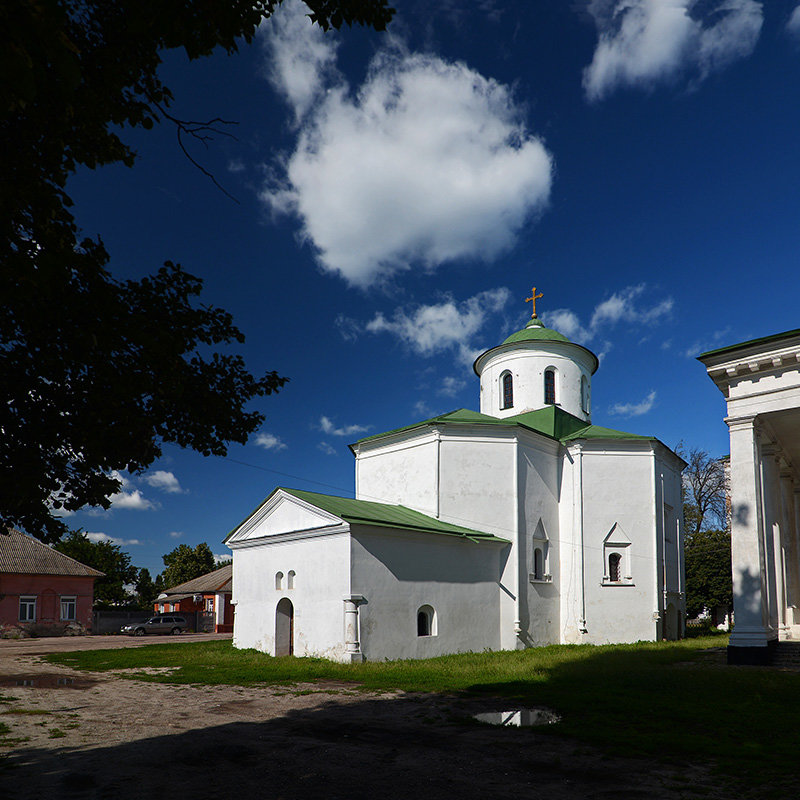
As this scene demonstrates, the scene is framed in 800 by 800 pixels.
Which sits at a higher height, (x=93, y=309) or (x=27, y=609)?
(x=93, y=309)

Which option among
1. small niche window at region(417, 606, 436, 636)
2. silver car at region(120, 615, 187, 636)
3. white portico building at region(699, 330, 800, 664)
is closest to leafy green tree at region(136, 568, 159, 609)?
silver car at region(120, 615, 187, 636)

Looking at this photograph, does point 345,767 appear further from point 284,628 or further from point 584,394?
point 584,394

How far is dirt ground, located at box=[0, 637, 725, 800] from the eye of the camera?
659 cm

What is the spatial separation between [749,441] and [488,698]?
28.0ft

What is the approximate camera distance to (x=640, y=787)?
6.56 m

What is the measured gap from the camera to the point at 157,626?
1567 inches

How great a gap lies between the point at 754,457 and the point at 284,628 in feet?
49.1

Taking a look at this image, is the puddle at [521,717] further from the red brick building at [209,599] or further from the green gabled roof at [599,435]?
the red brick building at [209,599]

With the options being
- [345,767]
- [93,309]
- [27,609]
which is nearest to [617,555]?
[345,767]

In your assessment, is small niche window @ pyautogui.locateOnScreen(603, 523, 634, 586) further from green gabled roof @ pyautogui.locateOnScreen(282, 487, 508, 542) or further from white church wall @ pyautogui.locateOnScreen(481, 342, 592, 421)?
white church wall @ pyautogui.locateOnScreen(481, 342, 592, 421)

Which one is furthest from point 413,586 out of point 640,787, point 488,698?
point 640,787

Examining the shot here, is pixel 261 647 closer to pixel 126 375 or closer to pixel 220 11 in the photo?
pixel 126 375

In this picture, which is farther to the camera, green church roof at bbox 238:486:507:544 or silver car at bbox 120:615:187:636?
silver car at bbox 120:615:187:636

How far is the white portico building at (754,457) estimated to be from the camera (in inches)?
575
